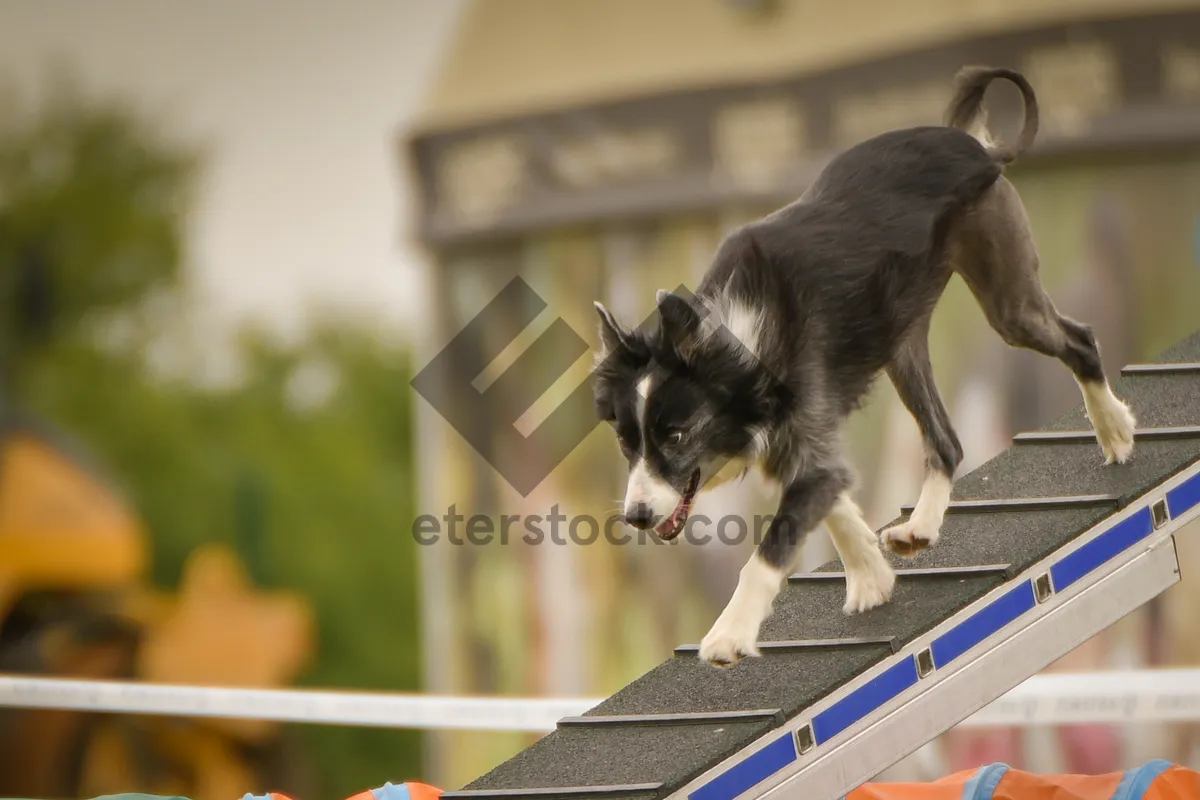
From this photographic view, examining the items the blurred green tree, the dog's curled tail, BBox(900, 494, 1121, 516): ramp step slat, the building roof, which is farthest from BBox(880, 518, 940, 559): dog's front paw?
the blurred green tree

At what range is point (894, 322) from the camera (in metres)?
3.21

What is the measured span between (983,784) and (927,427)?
2.77 ft

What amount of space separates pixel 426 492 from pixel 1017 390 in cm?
470

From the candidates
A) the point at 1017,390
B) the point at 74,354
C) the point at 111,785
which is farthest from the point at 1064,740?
the point at 74,354

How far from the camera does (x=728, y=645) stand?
2816 mm

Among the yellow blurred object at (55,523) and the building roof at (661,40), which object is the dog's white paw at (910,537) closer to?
the building roof at (661,40)

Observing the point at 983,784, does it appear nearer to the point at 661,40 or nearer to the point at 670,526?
the point at 670,526

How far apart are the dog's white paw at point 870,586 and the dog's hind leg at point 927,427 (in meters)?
0.12

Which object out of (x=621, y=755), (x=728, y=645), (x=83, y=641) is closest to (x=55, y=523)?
(x=83, y=641)

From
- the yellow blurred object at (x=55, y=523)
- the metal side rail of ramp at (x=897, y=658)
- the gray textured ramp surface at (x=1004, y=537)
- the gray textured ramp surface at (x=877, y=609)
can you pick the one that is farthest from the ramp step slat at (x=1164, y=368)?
the yellow blurred object at (x=55, y=523)

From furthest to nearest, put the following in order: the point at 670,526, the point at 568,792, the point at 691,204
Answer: the point at 691,204, the point at 670,526, the point at 568,792

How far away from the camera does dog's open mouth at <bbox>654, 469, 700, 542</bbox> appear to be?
2867mm

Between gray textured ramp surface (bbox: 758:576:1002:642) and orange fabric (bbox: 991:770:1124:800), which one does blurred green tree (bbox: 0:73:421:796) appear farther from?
orange fabric (bbox: 991:770:1124:800)

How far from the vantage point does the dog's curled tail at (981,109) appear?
346 centimetres
